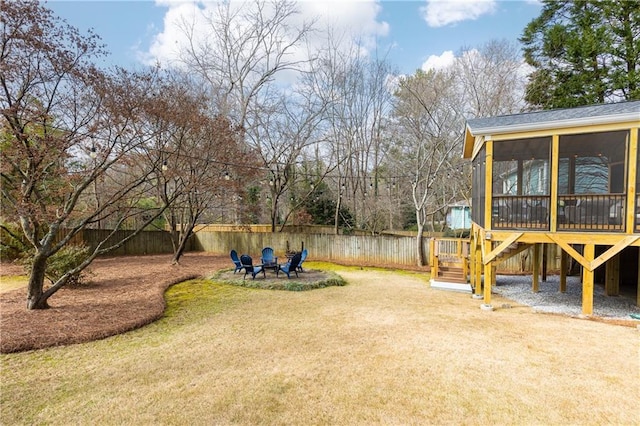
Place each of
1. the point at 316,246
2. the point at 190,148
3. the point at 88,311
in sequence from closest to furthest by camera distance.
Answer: the point at 88,311
the point at 190,148
the point at 316,246

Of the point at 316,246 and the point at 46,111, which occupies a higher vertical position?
the point at 46,111

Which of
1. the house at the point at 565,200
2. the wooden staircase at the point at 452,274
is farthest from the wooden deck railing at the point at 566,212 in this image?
the wooden staircase at the point at 452,274

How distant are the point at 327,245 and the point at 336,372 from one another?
39.7ft

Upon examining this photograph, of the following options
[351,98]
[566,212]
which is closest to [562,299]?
[566,212]

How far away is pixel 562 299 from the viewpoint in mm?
8508

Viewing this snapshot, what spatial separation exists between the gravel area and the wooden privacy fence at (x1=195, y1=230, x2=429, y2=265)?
15.0 feet

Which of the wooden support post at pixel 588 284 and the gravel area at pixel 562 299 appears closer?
the wooden support post at pixel 588 284

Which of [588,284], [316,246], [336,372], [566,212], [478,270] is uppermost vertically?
[566,212]

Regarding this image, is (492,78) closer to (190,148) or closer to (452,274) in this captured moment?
(452,274)

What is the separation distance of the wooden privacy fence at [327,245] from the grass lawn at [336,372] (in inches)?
316

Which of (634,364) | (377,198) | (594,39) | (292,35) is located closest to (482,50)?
(594,39)

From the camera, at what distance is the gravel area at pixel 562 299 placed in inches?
289

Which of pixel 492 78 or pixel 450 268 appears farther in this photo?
pixel 492 78

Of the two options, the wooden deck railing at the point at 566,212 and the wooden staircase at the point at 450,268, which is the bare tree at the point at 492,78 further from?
the wooden deck railing at the point at 566,212
